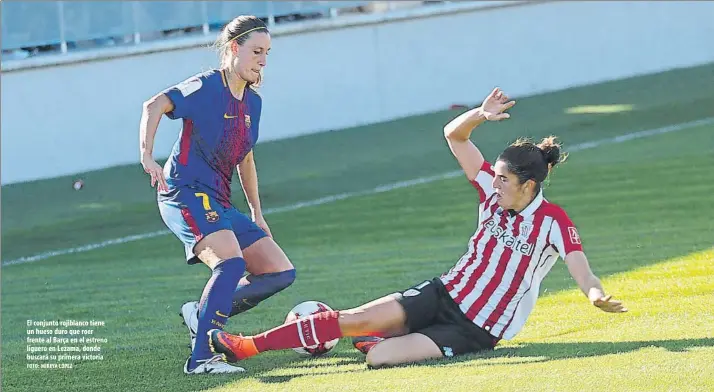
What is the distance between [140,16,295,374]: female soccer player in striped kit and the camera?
6332 millimetres

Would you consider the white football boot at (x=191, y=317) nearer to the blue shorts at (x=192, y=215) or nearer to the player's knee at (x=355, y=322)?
the blue shorts at (x=192, y=215)

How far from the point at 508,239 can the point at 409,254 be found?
4.43m

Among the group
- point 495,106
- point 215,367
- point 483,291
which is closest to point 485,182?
point 495,106

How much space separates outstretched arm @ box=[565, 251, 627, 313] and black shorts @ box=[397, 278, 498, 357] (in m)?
0.65

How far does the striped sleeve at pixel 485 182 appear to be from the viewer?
6477 mm

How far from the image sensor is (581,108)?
64.7ft

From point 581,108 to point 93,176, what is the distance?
24.5 feet

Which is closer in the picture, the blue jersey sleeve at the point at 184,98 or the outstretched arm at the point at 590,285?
the outstretched arm at the point at 590,285

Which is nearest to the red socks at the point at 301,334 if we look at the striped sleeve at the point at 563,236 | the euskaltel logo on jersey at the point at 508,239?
the euskaltel logo on jersey at the point at 508,239

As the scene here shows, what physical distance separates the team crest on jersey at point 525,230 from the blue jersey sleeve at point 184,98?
1.75 meters

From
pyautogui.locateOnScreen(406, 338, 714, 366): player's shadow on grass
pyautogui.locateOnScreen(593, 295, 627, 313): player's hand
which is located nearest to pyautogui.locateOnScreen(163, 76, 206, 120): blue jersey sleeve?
pyautogui.locateOnScreen(406, 338, 714, 366): player's shadow on grass

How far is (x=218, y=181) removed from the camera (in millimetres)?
6629

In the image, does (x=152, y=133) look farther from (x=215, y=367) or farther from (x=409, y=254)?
(x=409, y=254)

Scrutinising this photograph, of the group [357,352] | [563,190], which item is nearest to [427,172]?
[563,190]
